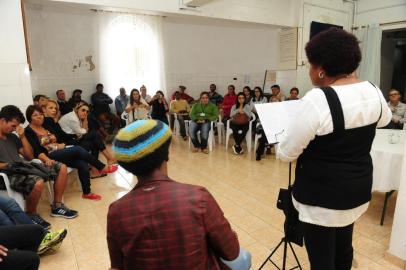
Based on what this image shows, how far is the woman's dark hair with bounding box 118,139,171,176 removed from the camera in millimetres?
839

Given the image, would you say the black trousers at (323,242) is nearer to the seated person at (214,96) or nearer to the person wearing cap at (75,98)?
the person wearing cap at (75,98)

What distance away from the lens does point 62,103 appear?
5.57 meters

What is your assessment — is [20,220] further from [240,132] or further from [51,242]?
[240,132]

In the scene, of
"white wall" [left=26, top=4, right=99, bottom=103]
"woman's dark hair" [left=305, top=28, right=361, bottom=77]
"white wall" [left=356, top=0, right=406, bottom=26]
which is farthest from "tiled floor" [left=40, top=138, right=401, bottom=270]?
"white wall" [left=356, top=0, right=406, bottom=26]

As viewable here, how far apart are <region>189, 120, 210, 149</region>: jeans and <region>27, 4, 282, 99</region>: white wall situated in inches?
77.3

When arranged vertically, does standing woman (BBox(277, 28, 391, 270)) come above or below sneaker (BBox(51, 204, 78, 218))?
above

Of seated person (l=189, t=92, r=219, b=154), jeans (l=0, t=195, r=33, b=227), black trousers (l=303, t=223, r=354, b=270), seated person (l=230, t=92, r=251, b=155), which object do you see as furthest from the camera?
seated person (l=189, t=92, r=219, b=154)

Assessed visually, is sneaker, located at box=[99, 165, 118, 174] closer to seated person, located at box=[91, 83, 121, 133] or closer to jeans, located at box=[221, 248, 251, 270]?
seated person, located at box=[91, 83, 121, 133]

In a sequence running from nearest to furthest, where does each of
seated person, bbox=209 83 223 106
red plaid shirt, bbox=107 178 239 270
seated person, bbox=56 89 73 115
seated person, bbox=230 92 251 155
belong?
red plaid shirt, bbox=107 178 239 270
seated person, bbox=230 92 251 155
seated person, bbox=56 89 73 115
seated person, bbox=209 83 223 106

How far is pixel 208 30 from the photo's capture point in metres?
7.45

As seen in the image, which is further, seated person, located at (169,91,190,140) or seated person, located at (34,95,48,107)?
seated person, located at (169,91,190,140)

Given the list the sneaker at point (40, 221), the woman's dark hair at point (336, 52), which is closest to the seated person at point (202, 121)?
the sneaker at point (40, 221)

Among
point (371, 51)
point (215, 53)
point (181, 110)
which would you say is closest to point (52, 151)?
point (181, 110)

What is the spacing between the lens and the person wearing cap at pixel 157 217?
792 mm
